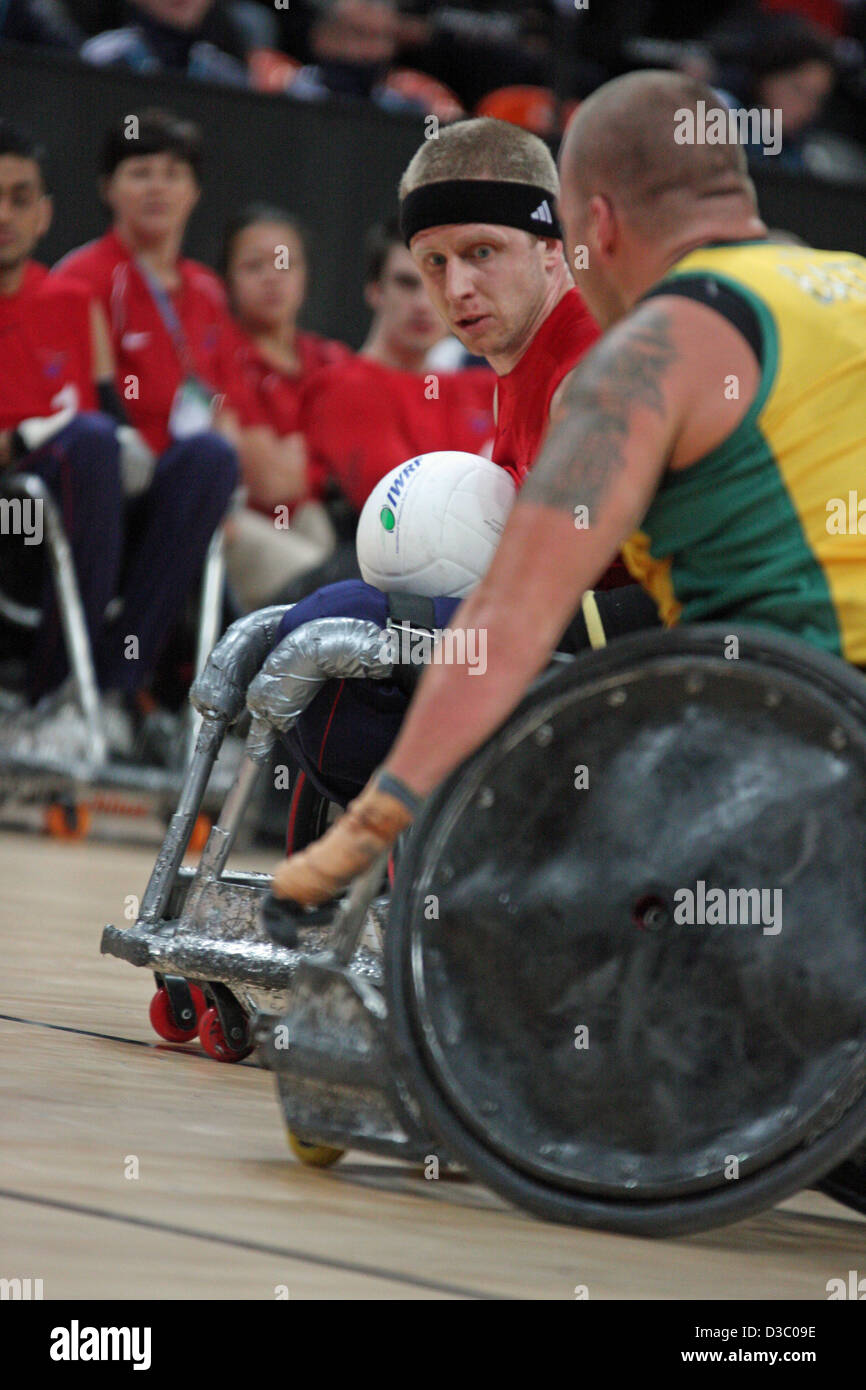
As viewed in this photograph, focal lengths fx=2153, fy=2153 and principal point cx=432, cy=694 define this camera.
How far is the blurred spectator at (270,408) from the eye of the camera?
7516 mm

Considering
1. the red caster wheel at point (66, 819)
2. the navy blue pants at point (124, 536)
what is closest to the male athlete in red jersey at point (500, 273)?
the navy blue pants at point (124, 536)

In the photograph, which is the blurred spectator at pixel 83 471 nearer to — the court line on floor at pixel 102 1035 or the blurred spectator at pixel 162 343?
the blurred spectator at pixel 162 343

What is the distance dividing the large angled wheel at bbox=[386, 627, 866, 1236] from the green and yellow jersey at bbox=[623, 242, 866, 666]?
148mm

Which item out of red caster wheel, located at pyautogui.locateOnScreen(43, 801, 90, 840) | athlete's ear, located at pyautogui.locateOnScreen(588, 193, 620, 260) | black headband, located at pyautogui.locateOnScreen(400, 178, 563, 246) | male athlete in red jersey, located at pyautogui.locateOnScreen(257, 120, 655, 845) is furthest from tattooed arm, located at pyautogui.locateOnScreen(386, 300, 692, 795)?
red caster wheel, located at pyautogui.locateOnScreen(43, 801, 90, 840)

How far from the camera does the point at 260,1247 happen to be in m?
1.92

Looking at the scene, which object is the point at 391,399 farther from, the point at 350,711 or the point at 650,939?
the point at 650,939

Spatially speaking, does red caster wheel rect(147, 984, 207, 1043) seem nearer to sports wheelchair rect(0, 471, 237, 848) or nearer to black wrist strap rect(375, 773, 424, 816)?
black wrist strap rect(375, 773, 424, 816)

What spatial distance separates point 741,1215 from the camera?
6.79 feet

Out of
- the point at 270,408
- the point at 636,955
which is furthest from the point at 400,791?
the point at 270,408

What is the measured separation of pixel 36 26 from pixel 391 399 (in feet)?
7.11
